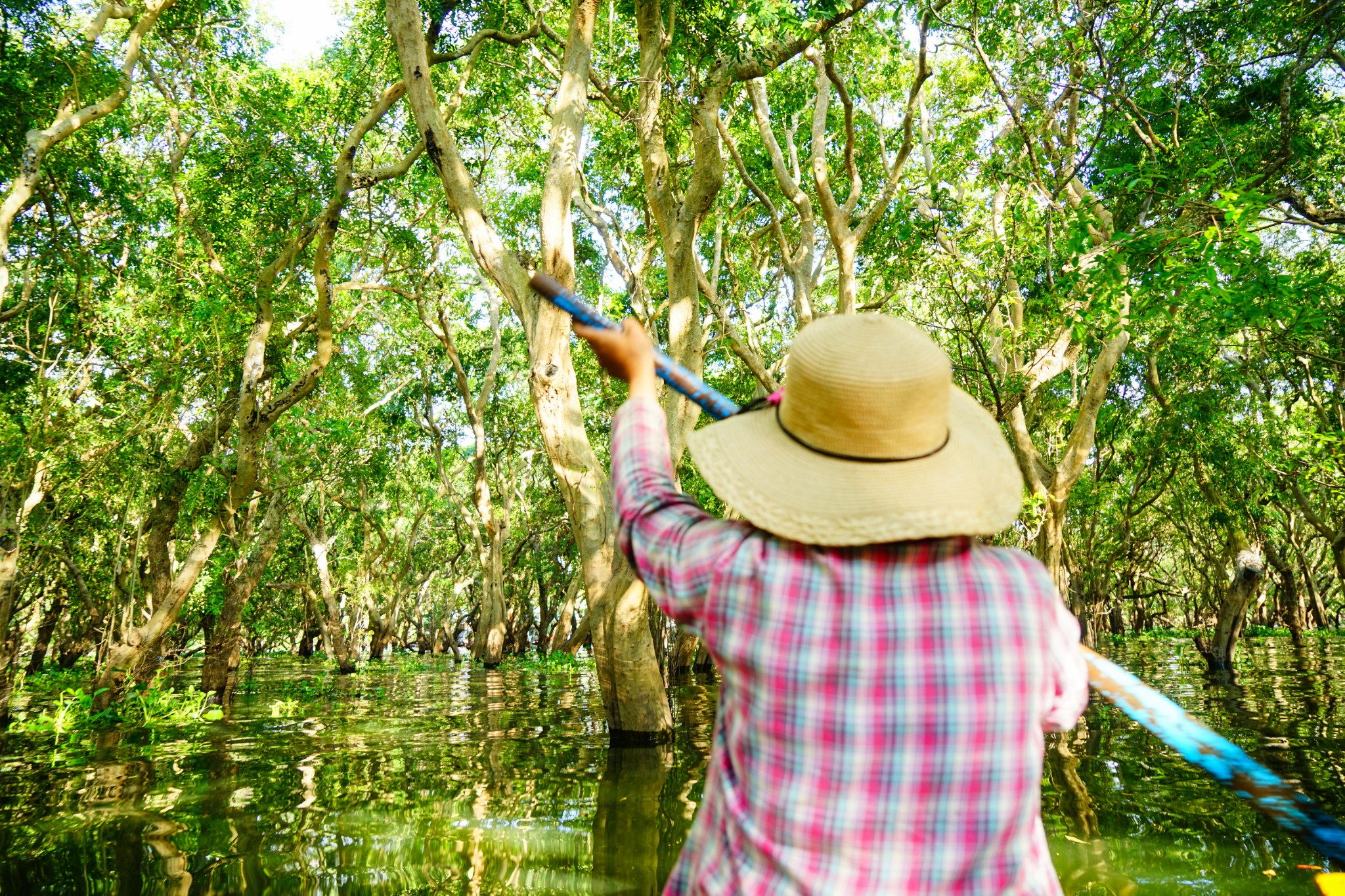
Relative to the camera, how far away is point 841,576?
48.7 inches

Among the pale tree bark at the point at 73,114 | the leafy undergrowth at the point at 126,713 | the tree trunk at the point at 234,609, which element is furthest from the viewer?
the tree trunk at the point at 234,609

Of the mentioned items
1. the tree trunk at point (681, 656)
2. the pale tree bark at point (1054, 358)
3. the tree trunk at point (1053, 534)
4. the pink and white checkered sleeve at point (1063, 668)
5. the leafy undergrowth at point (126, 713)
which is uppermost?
the pale tree bark at point (1054, 358)

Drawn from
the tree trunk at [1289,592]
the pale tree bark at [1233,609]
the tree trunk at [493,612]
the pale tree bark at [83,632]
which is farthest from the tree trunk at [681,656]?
the tree trunk at [1289,592]

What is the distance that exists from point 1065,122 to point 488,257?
799 centimetres

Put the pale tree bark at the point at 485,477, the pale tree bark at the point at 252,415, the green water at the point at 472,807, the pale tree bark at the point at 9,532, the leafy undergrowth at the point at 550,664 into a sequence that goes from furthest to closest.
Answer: the leafy undergrowth at the point at 550,664 → the pale tree bark at the point at 485,477 → the pale tree bark at the point at 252,415 → the pale tree bark at the point at 9,532 → the green water at the point at 472,807

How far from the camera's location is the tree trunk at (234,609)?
11.7 m

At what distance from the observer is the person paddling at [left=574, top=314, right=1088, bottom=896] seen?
1.22 metres

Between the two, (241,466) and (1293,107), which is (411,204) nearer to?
(241,466)

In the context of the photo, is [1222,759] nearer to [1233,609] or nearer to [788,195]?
[788,195]

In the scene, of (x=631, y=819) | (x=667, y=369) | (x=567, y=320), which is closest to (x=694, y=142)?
(x=567, y=320)

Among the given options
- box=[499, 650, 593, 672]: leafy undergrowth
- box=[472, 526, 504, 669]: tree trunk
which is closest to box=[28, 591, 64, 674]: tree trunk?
box=[472, 526, 504, 669]: tree trunk

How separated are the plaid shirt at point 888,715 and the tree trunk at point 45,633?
2212 centimetres

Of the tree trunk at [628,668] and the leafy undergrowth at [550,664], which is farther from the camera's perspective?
the leafy undergrowth at [550,664]

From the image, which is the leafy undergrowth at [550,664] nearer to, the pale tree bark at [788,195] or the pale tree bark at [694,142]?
the pale tree bark at [788,195]
